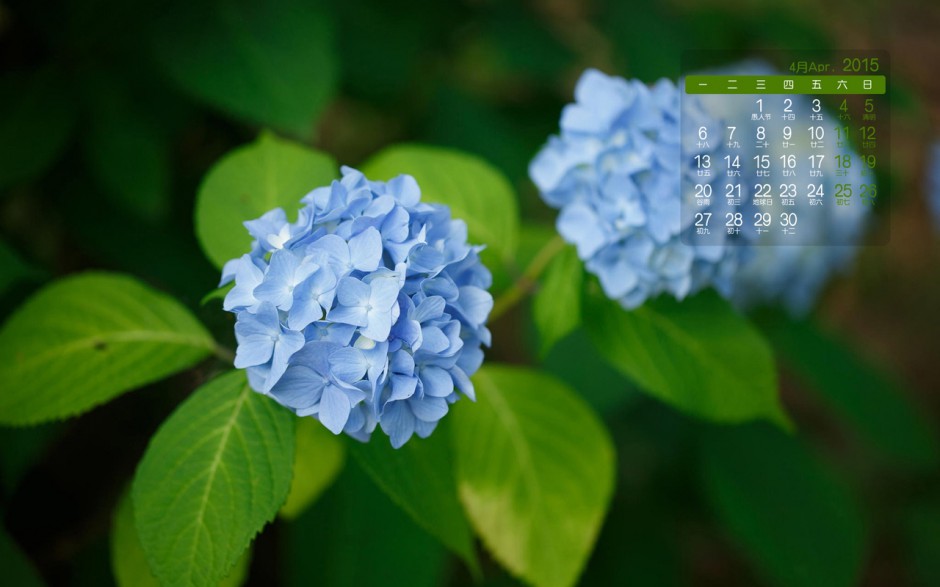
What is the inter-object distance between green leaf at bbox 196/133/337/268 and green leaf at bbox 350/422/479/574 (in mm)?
377

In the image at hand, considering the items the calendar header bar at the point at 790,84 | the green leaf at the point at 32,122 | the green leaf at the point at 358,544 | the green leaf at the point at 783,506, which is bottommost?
the green leaf at the point at 783,506

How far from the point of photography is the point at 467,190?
57.6 inches

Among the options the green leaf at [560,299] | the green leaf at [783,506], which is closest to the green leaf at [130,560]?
the green leaf at [560,299]

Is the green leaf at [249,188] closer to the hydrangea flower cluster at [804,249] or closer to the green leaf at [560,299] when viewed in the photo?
the green leaf at [560,299]

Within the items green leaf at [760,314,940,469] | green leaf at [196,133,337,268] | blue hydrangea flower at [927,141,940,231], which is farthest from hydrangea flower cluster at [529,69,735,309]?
blue hydrangea flower at [927,141,940,231]

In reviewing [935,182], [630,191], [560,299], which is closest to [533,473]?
[560,299]

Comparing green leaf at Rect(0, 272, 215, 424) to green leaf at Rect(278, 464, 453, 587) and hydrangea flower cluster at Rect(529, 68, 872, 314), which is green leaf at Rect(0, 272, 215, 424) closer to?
green leaf at Rect(278, 464, 453, 587)

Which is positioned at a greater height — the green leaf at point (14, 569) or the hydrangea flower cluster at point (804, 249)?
the hydrangea flower cluster at point (804, 249)

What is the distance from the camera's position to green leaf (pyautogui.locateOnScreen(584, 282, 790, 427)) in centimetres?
131

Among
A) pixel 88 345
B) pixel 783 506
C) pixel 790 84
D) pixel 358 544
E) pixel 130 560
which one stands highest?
pixel 790 84

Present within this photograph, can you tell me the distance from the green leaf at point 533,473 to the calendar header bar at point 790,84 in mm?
703

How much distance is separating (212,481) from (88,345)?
1.11ft

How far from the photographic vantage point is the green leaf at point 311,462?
1.29 metres

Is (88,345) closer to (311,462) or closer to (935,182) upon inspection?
(311,462)
